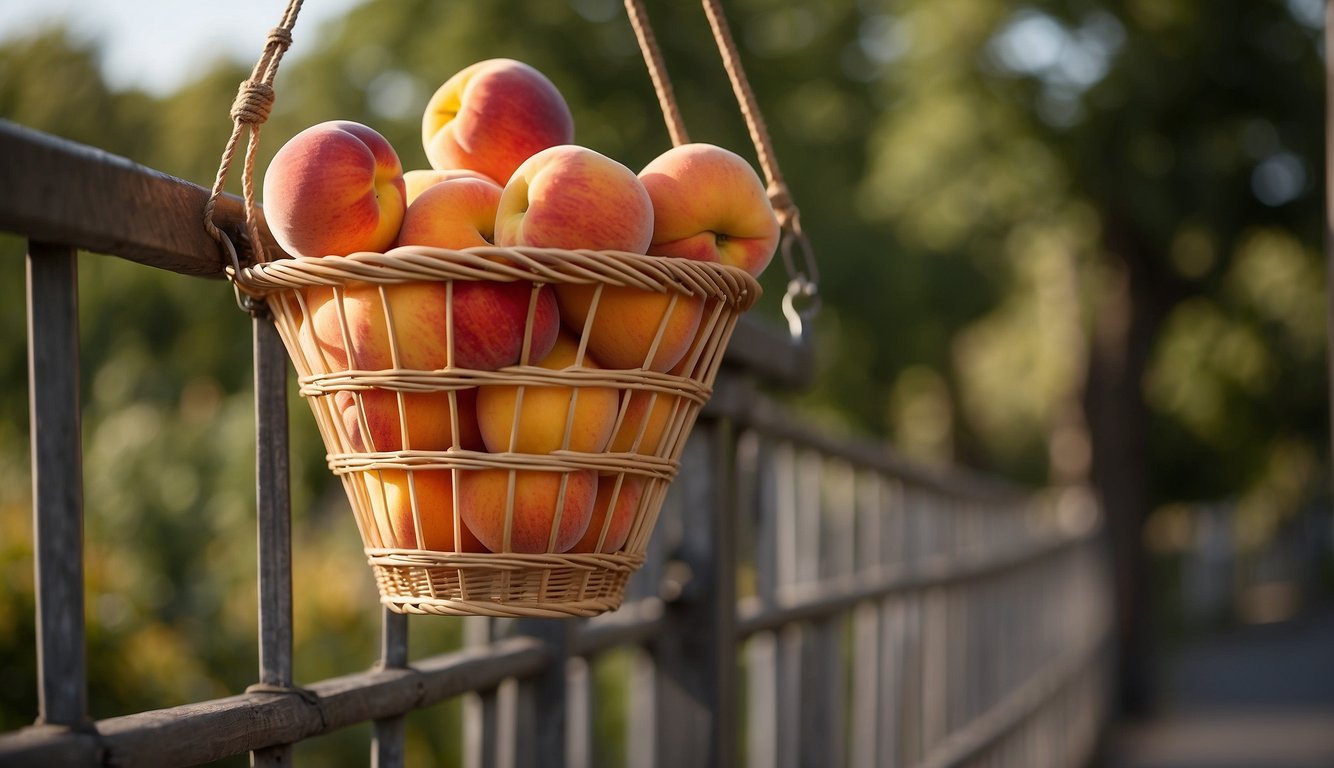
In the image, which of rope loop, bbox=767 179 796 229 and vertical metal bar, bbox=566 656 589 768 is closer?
rope loop, bbox=767 179 796 229

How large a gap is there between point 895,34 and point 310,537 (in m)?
7.50

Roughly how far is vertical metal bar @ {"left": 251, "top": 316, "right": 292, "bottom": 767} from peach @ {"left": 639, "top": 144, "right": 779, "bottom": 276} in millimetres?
346

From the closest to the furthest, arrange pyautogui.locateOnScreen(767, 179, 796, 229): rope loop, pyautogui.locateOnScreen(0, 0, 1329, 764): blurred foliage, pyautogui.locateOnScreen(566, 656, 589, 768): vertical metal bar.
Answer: pyautogui.locateOnScreen(767, 179, 796, 229): rope loop < pyautogui.locateOnScreen(566, 656, 589, 768): vertical metal bar < pyautogui.locateOnScreen(0, 0, 1329, 764): blurred foliage

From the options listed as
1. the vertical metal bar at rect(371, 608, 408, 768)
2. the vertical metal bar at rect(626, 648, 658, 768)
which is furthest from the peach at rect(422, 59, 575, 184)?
the vertical metal bar at rect(626, 648, 658, 768)

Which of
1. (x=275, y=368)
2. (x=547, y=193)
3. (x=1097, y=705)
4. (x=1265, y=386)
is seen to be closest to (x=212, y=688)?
(x=275, y=368)

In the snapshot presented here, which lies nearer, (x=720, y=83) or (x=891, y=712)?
(x=891, y=712)

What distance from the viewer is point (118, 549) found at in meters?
5.22

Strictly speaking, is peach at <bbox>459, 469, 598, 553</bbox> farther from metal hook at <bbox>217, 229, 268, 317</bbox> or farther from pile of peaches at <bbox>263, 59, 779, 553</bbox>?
metal hook at <bbox>217, 229, 268, 317</bbox>

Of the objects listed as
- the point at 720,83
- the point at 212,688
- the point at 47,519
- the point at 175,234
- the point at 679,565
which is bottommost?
the point at 212,688

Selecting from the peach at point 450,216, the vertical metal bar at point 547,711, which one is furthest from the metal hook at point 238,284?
the vertical metal bar at point 547,711

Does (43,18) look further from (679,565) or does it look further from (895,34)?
(679,565)

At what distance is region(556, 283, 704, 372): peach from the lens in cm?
98

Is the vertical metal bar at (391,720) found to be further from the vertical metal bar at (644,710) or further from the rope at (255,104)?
the vertical metal bar at (644,710)

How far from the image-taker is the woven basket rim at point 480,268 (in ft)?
3.01
